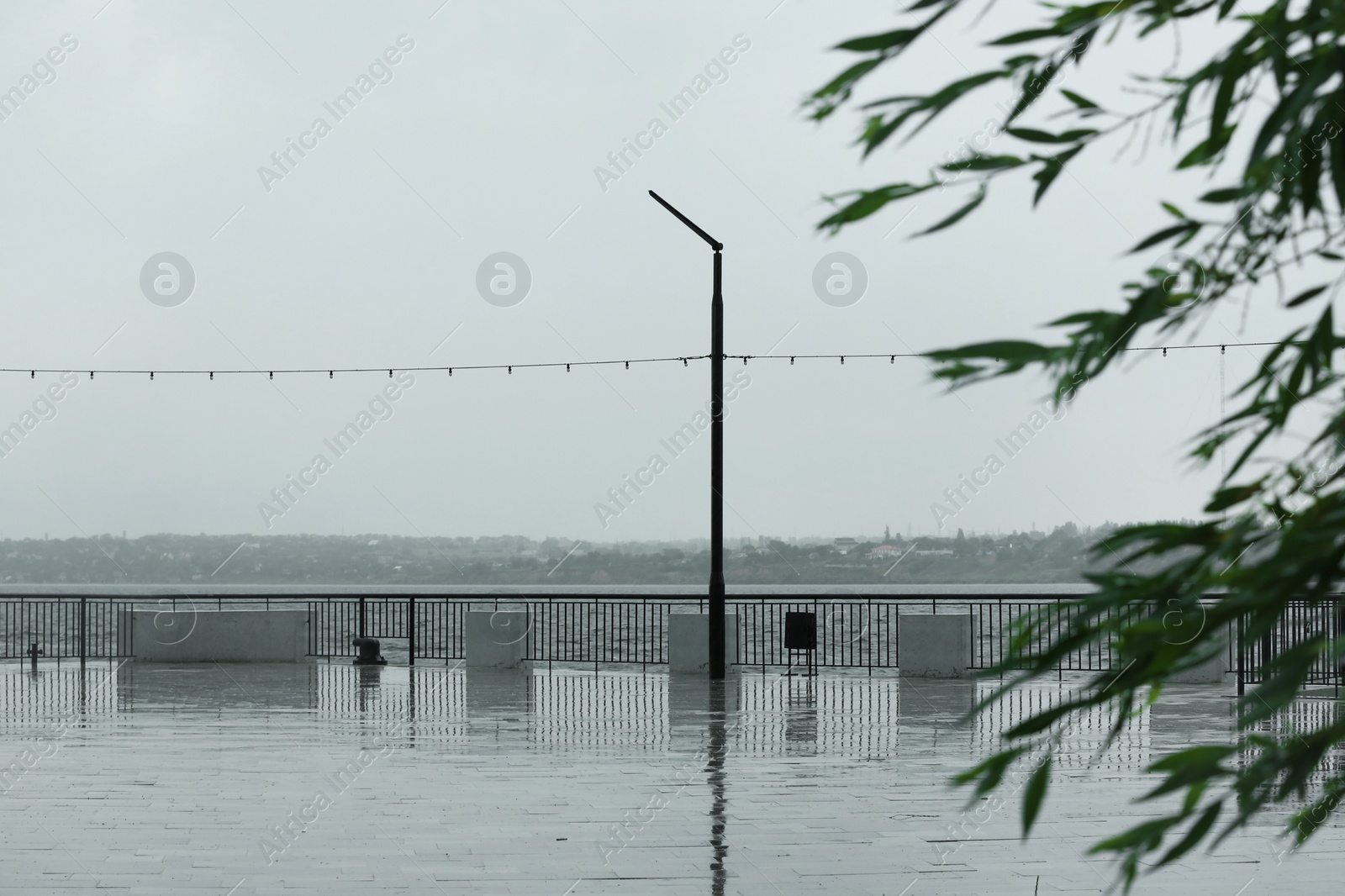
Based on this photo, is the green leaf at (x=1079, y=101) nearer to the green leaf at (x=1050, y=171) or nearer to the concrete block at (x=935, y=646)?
the green leaf at (x=1050, y=171)

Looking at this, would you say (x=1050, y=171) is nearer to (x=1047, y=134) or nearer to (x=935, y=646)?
(x=1047, y=134)

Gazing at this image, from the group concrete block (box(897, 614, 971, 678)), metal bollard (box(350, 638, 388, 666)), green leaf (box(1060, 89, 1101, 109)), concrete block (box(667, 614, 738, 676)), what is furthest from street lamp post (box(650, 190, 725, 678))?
green leaf (box(1060, 89, 1101, 109))

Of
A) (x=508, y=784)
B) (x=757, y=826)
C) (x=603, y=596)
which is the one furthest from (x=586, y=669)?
(x=757, y=826)

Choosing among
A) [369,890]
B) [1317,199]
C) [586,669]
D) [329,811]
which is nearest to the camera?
[1317,199]

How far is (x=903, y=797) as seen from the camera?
9891 mm

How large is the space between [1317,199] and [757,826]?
7.40m

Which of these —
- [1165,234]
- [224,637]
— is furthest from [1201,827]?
[224,637]

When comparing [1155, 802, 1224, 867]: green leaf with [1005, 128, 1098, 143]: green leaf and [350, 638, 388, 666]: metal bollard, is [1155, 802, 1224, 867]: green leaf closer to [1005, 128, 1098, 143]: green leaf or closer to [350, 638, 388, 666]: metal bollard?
[1005, 128, 1098, 143]: green leaf

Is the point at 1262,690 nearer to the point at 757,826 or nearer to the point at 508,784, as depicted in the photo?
the point at 757,826

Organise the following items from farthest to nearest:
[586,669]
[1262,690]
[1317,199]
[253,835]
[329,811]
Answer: [586,669]
[329,811]
[253,835]
[1317,199]
[1262,690]

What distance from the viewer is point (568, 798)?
987 cm

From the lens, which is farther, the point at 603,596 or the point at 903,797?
the point at 603,596

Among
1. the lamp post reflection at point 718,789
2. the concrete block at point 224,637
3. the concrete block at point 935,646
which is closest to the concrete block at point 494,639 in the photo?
the concrete block at point 224,637

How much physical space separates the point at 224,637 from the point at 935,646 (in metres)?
11.3
